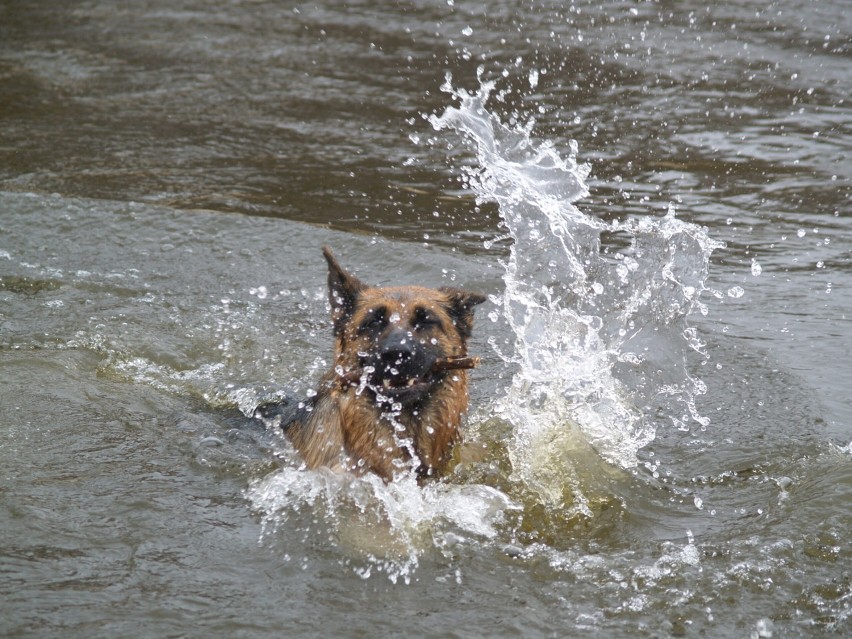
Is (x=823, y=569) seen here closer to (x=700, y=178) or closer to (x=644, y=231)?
(x=644, y=231)

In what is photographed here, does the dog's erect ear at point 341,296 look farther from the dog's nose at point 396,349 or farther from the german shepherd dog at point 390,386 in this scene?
the dog's nose at point 396,349

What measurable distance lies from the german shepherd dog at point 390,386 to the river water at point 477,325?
0.19m

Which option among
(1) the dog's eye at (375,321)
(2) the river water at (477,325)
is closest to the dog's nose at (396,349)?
(1) the dog's eye at (375,321)

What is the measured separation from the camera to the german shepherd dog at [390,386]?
5.61 m

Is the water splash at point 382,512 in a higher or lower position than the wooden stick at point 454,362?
lower

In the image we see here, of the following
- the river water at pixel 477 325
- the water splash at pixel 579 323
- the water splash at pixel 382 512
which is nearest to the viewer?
the river water at pixel 477 325

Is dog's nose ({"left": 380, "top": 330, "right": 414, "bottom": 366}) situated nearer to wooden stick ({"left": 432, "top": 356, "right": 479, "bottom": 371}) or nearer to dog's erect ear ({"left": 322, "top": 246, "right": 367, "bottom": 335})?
wooden stick ({"left": 432, "top": 356, "right": 479, "bottom": 371})

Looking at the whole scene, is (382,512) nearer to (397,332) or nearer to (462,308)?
(397,332)

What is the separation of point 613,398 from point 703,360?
1.19 m

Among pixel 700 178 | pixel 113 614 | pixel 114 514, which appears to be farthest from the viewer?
pixel 700 178

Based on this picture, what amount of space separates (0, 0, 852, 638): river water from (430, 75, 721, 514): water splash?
0.03 metres

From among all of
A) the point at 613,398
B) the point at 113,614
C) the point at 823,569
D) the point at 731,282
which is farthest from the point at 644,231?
the point at 113,614

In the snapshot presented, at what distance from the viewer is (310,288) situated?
339 inches

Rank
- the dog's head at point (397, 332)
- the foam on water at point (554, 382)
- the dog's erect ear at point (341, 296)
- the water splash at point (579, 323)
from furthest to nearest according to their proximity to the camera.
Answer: the water splash at point (579, 323) < the dog's erect ear at point (341, 296) < the dog's head at point (397, 332) < the foam on water at point (554, 382)
